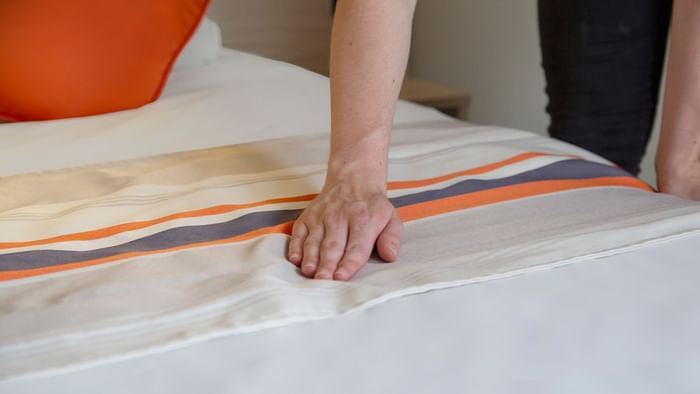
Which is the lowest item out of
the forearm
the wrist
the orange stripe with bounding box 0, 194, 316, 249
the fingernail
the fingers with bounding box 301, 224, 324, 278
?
the orange stripe with bounding box 0, 194, 316, 249

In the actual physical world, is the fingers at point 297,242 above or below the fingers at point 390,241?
below

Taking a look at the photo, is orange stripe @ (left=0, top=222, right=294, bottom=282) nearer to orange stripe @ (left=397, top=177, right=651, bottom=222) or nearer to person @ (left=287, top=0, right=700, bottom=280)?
person @ (left=287, top=0, right=700, bottom=280)

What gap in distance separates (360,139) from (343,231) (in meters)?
0.15

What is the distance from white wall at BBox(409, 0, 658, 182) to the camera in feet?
7.65

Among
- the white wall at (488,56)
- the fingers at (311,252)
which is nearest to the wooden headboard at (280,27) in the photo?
the white wall at (488,56)

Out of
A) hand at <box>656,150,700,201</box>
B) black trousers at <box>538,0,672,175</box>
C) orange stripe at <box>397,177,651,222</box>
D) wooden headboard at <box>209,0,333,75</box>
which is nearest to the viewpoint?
orange stripe at <box>397,177,651,222</box>

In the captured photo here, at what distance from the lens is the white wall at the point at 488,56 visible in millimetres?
2332

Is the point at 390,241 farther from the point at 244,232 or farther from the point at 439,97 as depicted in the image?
the point at 439,97

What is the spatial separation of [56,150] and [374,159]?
1.51 ft

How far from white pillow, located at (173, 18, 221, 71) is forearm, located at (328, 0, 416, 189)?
56 centimetres

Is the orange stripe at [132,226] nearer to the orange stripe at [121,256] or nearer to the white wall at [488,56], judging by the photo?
the orange stripe at [121,256]

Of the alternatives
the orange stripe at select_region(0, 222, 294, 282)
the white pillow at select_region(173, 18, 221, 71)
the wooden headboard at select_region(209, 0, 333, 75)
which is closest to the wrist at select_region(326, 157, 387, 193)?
the orange stripe at select_region(0, 222, 294, 282)

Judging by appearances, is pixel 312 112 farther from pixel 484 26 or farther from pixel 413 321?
pixel 484 26

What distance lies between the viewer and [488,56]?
8.13ft
